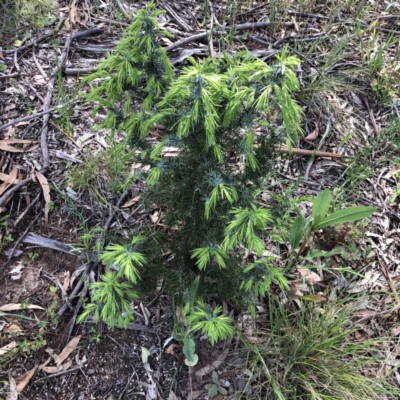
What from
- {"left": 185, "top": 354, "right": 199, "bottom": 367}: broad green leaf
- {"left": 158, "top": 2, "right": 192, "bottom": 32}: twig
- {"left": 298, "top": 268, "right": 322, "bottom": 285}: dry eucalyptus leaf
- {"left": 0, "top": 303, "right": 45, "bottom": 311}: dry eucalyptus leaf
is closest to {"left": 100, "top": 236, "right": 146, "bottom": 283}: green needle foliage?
{"left": 185, "top": 354, "right": 199, "bottom": 367}: broad green leaf

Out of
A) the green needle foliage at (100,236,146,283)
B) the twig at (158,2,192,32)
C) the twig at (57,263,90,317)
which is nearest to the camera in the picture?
the green needle foliage at (100,236,146,283)

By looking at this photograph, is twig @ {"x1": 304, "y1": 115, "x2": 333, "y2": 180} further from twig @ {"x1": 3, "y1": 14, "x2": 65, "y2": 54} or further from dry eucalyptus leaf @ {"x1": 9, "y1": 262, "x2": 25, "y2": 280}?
twig @ {"x1": 3, "y1": 14, "x2": 65, "y2": 54}

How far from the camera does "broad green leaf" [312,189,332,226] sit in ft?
5.95

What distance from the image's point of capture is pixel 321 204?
1835 mm

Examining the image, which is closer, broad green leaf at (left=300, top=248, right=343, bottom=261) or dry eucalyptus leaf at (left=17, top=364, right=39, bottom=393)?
dry eucalyptus leaf at (left=17, top=364, right=39, bottom=393)

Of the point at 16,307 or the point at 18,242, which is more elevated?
the point at 18,242

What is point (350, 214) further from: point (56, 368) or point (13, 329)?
point (13, 329)

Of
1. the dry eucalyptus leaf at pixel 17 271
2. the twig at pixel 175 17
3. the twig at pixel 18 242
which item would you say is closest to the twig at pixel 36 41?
the twig at pixel 175 17

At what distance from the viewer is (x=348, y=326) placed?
2141mm

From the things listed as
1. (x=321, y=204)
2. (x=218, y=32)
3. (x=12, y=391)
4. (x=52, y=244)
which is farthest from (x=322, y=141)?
(x=12, y=391)

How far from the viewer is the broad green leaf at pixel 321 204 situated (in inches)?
71.4

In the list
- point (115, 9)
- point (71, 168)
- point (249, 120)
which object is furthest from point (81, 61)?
A: point (249, 120)

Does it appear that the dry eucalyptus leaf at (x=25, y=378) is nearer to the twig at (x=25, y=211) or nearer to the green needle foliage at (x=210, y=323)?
the twig at (x=25, y=211)

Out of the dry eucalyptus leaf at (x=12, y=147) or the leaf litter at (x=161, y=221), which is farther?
the dry eucalyptus leaf at (x=12, y=147)
